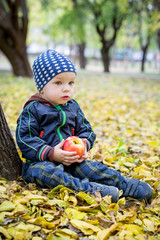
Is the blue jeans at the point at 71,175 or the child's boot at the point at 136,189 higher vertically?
the blue jeans at the point at 71,175

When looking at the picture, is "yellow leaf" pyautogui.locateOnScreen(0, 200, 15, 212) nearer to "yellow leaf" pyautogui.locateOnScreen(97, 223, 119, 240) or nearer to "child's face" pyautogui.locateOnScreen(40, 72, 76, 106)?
"yellow leaf" pyautogui.locateOnScreen(97, 223, 119, 240)

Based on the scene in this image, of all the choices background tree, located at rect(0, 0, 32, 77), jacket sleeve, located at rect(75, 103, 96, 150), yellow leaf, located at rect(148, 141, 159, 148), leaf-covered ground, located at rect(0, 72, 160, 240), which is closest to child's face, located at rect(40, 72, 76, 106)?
jacket sleeve, located at rect(75, 103, 96, 150)

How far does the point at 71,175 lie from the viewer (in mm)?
2078

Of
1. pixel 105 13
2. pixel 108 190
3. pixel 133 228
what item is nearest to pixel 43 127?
pixel 108 190

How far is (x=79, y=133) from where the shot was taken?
2432 millimetres

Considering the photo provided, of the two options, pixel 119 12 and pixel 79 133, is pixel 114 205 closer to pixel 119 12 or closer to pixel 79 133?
pixel 79 133

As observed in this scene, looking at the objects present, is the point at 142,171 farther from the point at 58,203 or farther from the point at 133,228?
the point at 58,203

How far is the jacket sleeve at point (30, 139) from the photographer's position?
204 centimetres

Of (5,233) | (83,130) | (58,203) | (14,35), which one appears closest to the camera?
(5,233)

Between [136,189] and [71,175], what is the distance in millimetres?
582

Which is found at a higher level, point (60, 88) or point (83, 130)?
point (60, 88)

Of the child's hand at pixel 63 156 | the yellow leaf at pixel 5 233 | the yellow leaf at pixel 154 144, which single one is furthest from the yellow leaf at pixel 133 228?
the yellow leaf at pixel 154 144

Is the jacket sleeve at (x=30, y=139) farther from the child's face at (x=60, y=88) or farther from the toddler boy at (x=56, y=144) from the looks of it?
the child's face at (x=60, y=88)

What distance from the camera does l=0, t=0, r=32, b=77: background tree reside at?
31.9 feet
